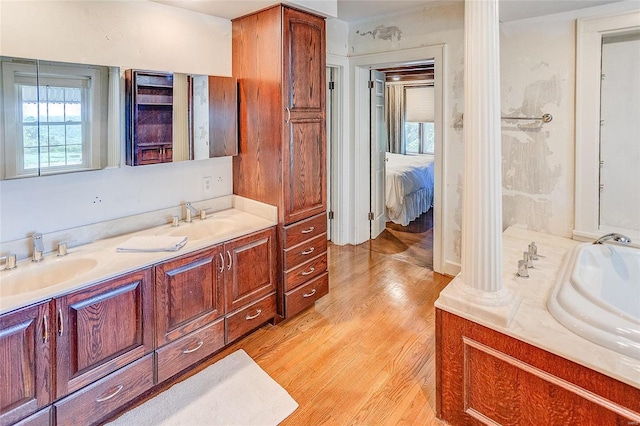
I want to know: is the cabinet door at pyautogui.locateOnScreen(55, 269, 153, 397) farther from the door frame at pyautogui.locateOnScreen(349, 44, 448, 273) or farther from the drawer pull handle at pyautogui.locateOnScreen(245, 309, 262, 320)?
the door frame at pyautogui.locateOnScreen(349, 44, 448, 273)

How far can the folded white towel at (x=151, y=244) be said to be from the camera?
2.10 m

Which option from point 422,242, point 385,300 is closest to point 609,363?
point 385,300

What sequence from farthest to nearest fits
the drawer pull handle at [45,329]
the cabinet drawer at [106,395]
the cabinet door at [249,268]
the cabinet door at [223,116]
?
the cabinet door at [223,116] → the cabinet door at [249,268] → the cabinet drawer at [106,395] → the drawer pull handle at [45,329]

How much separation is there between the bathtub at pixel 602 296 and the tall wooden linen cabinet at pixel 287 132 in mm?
1627

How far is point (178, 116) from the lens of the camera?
8.31 ft

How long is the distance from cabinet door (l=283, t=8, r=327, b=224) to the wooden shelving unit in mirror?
76 cm

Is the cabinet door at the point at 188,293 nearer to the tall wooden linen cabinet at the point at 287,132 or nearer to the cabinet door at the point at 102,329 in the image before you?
the cabinet door at the point at 102,329

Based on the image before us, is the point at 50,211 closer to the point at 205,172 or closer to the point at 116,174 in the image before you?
the point at 116,174

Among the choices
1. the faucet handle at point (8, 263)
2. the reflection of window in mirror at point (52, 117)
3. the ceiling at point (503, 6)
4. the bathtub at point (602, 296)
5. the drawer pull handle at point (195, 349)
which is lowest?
the drawer pull handle at point (195, 349)

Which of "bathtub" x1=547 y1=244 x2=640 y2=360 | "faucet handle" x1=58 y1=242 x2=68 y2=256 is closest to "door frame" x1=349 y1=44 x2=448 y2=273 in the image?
"bathtub" x1=547 y1=244 x2=640 y2=360

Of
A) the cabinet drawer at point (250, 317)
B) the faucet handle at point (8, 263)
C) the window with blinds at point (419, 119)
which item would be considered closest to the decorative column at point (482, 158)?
the cabinet drawer at point (250, 317)

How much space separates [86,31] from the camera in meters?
2.17

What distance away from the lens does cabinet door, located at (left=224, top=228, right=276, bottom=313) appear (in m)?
2.44

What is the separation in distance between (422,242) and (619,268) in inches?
94.0
